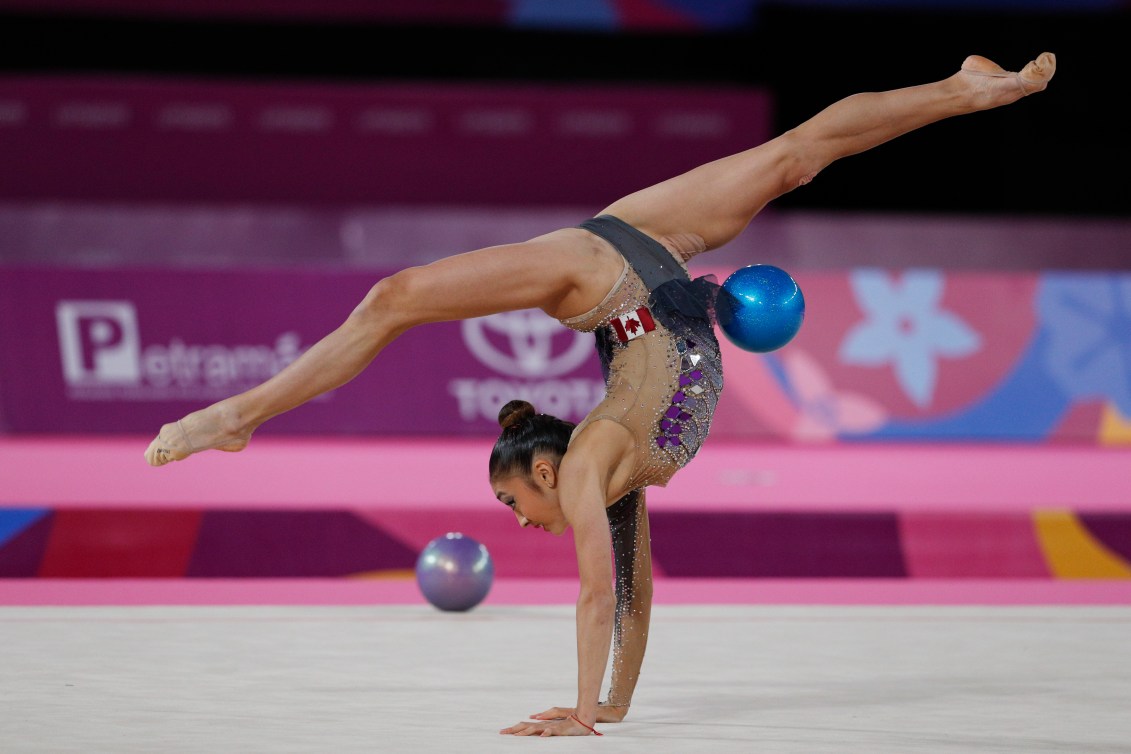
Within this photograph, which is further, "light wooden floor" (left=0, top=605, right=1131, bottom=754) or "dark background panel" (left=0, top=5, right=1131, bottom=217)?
"dark background panel" (left=0, top=5, right=1131, bottom=217)

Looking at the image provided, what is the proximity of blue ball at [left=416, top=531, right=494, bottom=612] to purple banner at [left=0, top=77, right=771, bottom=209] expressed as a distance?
7.74m

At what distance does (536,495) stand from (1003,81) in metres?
1.75

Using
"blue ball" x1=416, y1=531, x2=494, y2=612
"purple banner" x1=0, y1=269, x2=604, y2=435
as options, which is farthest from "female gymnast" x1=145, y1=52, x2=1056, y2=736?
"purple banner" x1=0, y1=269, x2=604, y2=435

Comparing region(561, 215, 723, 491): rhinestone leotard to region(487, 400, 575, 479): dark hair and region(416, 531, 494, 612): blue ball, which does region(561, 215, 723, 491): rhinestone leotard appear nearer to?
region(487, 400, 575, 479): dark hair

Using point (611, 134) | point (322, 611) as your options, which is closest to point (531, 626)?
point (322, 611)

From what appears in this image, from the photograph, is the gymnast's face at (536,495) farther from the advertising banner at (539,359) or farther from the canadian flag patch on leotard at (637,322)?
the advertising banner at (539,359)

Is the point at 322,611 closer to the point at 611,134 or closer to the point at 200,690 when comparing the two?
the point at 200,690

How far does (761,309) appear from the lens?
3.81 meters

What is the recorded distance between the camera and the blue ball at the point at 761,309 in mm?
3814

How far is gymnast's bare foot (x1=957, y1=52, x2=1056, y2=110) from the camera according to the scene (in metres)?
3.98

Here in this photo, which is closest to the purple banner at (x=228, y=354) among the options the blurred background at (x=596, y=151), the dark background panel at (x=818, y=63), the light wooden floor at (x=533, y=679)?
the blurred background at (x=596, y=151)

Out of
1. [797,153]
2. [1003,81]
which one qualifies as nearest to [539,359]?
[797,153]

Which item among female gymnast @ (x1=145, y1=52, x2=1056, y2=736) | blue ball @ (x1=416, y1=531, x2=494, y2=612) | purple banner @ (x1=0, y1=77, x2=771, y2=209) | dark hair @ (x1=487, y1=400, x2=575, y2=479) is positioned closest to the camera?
female gymnast @ (x1=145, y1=52, x2=1056, y2=736)

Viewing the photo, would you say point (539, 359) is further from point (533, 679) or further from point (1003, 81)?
point (1003, 81)
